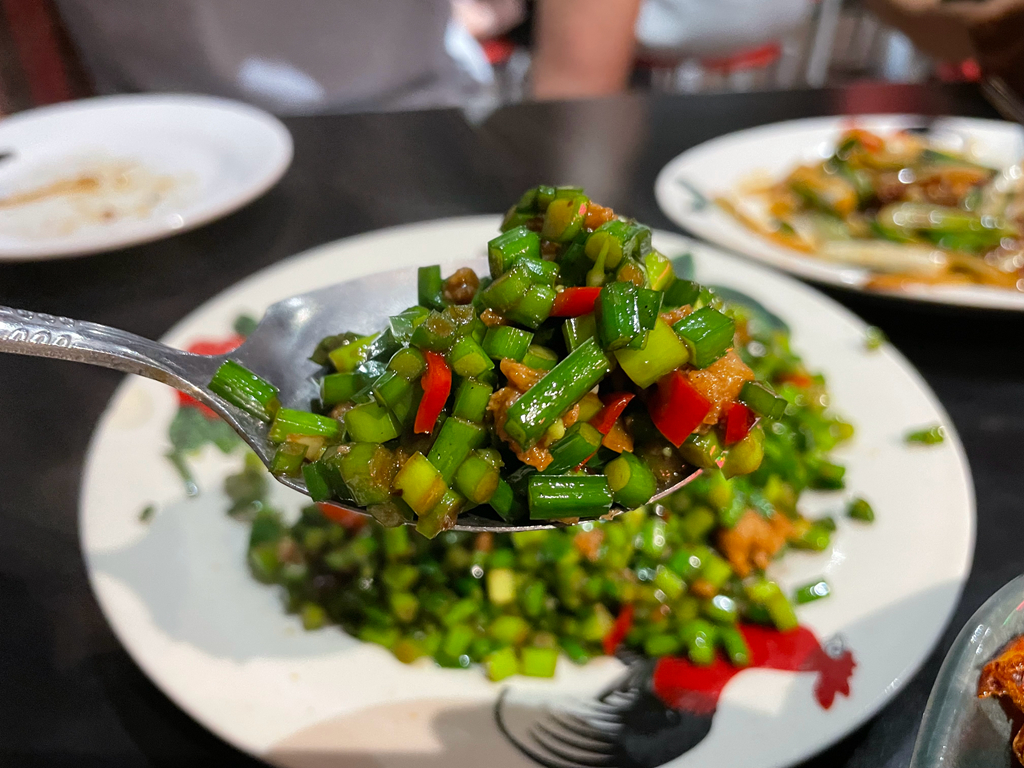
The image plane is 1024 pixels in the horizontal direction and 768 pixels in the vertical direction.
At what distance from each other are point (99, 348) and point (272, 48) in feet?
8.62

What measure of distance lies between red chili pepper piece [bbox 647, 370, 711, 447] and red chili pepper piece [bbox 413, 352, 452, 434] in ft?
1.03

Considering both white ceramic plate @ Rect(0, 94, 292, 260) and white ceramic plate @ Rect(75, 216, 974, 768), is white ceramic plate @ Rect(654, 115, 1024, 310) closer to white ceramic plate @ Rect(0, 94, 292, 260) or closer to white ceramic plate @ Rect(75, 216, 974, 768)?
white ceramic plate @ Rect(75, 216, 974, 768)

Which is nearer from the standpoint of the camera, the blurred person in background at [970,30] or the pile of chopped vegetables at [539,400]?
the pile of chopped vegetables at [539,400]

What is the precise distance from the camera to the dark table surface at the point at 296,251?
1.15 meters

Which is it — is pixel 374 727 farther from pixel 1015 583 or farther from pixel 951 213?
pixel 951 213

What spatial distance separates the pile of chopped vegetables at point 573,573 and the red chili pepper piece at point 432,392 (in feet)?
1.33

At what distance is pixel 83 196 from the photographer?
2.36 meters

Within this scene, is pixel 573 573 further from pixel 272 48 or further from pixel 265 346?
pixel 272 48

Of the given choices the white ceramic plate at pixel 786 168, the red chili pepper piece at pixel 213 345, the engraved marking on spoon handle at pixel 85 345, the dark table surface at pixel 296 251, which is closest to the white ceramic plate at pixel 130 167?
the dark table surface at pixel 296 251

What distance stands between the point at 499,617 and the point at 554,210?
73cm

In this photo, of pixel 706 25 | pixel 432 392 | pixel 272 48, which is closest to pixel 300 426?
pixel 432 392

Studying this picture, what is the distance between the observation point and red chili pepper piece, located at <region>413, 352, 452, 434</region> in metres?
1.00

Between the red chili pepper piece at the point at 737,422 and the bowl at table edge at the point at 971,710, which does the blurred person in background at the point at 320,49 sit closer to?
the red chili pepper piece at the point at 737,422

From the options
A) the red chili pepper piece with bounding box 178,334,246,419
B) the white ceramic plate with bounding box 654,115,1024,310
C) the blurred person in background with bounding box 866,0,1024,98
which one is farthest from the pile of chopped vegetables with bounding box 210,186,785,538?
the blurred person in background with bounding box 866,0,1024,98
